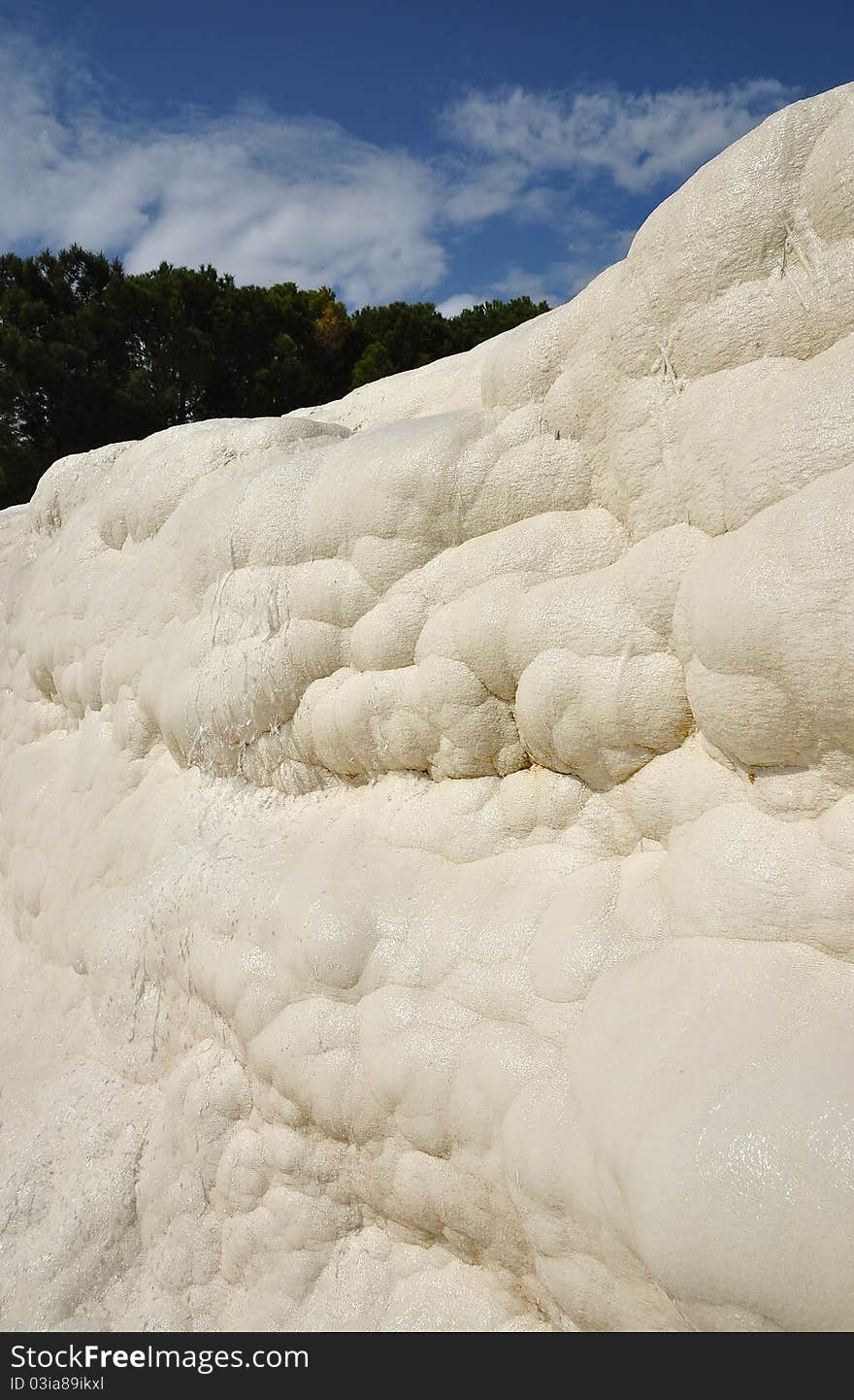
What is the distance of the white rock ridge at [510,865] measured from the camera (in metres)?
1.50

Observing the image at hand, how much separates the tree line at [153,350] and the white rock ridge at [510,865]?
9702 millimetres

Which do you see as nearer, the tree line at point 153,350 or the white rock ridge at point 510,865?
the white rock ridge at point 510,865

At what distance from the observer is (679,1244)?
1.34m

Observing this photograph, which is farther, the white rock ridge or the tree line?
the tree line

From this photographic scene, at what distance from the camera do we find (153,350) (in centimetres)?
1259

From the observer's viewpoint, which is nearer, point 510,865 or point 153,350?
point 510,865

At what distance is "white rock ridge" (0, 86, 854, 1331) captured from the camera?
1.50 meters

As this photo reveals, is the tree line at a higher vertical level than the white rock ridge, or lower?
higher

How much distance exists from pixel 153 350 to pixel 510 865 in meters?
12.5

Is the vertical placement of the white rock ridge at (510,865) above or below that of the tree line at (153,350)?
below

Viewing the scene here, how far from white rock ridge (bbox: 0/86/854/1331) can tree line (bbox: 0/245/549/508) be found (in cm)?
970

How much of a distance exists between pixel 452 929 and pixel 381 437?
Answer: 4.53 feet

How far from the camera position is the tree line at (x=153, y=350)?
1173 cm

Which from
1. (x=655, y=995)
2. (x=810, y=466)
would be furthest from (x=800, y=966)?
(x=810, y=466)
